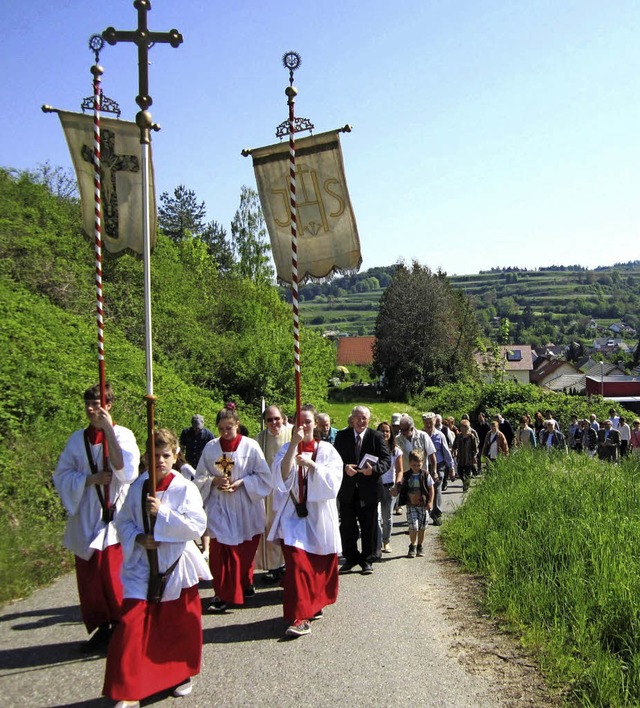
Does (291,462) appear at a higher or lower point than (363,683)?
higher

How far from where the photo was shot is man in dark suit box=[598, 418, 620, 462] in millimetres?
20531

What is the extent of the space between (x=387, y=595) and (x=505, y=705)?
3182 mm

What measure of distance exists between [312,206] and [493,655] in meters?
5.28

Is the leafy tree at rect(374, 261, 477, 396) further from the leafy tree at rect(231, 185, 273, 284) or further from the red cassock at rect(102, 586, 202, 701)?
the red cassock at rect(102, 586, 202, 701)

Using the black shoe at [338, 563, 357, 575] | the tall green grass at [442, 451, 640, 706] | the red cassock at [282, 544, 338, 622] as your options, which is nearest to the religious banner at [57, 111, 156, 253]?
the red cassock at [282, 544, 338, 622]

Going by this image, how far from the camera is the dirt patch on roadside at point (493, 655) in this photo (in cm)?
566

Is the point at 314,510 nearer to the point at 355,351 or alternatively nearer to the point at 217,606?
the point at 217,606

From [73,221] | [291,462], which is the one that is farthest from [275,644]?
[73,221]

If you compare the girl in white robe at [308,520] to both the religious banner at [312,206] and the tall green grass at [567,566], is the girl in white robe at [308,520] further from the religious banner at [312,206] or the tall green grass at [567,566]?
the religious banner at [312,206]

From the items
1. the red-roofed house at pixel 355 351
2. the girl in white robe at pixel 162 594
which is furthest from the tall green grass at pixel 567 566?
the red-roofed house at pixel 355 351

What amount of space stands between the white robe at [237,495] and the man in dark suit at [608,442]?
13925mm

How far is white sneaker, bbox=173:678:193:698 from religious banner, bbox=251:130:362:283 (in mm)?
4871

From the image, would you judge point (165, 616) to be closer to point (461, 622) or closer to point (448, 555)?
point (461, 622)

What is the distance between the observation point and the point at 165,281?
25969 mm
